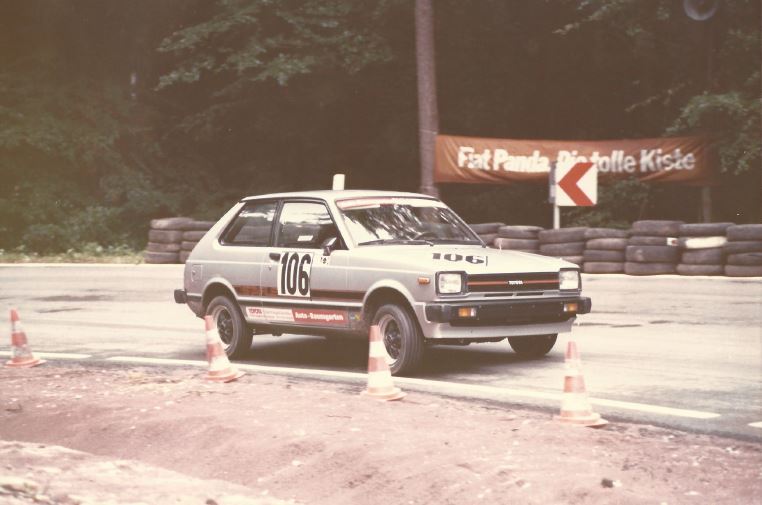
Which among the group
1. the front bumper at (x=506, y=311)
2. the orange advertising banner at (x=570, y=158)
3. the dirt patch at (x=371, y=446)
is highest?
the orange advertising banner at (x=570, y=158)

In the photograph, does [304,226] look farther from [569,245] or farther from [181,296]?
[569,245]

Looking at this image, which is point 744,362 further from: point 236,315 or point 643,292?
point 643,292

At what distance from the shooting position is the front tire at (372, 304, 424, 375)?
1023 centimetres

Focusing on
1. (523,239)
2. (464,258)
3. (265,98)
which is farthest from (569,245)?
(265,98)

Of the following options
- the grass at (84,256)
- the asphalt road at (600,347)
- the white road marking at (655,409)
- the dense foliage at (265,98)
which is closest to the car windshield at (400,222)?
the asphalt road at (600,347)

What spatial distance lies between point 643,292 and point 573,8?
14664mm

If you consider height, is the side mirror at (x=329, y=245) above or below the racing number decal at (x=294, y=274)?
above

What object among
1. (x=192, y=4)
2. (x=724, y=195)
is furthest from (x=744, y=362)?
(x=192, y=4)

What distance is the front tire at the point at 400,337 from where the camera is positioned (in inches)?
403

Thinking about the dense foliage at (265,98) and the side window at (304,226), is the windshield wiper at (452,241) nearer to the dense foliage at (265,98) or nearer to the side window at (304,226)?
the side window at (304,226)

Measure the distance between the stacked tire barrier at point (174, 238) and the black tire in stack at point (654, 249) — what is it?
8.56 meters

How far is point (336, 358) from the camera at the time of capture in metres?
12.0

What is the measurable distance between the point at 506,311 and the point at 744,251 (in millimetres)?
9383

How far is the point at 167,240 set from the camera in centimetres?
2473
